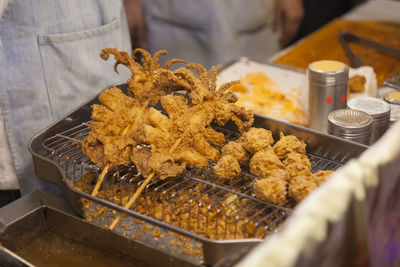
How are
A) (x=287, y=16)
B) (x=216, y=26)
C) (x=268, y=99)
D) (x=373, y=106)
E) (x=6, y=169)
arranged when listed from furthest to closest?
(x=287, y=16) → (x=216, y=26) → (x=268, y=99) → (x=6, y=169) → (x=373, y=106)

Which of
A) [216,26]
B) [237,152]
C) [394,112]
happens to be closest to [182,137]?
[237,152]

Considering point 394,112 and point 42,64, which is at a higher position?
point 42,64

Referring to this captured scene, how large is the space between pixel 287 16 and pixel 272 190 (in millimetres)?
2935

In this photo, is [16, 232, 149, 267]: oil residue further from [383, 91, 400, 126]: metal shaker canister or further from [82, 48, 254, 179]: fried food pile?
[383, 91, 400, 126]: metal shaker canister

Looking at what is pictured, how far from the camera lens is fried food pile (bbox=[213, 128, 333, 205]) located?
1.40 metres

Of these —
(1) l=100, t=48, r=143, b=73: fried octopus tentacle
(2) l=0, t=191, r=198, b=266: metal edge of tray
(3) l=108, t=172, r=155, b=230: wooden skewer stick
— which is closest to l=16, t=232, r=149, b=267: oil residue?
(2) l=0, t=191, r=198, b=266: metal edge of tray

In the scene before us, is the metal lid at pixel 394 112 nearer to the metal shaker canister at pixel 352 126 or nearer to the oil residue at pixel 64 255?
the metal shaker canister at pixel 352 126

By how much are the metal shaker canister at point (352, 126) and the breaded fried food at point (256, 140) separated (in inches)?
10.2

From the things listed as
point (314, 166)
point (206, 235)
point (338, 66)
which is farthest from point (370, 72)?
point (206, 235)

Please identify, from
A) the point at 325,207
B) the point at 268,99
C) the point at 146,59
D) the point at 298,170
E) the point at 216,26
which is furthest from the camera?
the point at 216,26

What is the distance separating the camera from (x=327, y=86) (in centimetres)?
208

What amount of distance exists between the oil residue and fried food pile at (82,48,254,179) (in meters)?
0.28

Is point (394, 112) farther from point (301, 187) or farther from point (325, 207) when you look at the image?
point (325, 207)

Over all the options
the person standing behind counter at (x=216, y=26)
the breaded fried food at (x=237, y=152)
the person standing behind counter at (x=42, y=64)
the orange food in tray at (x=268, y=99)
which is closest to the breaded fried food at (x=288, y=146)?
the breaded fried food at (x=237, y=152)
